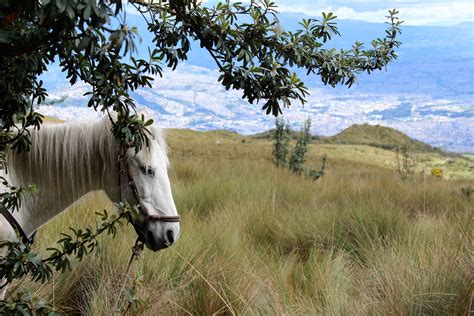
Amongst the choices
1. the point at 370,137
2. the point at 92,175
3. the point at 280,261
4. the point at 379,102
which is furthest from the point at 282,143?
the point at 379,102

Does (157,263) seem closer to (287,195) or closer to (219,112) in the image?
(287,195)

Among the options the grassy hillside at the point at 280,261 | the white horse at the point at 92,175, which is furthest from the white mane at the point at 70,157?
the grassy hillside at the point at 280,261

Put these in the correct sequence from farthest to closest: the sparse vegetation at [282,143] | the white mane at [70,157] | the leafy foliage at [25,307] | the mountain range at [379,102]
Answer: the mountain range at [379,102]
the sparse vegetation at [282,143]
the white mane at [70,157]
the leafy foliage at [25,307]

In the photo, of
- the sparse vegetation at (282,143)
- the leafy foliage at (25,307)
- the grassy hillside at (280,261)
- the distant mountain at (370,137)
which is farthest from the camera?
the distant mountain at (370,137)

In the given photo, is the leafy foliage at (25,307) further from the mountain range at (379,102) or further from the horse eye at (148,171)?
the mountain range at (379,102)

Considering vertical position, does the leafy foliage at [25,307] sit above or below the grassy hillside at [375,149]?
above

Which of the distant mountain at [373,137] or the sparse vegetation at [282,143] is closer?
the sparse vegetation at [282,143]

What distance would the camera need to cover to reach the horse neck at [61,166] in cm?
298

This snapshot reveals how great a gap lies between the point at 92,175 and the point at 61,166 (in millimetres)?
178

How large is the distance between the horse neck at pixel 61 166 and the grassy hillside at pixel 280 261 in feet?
1.97

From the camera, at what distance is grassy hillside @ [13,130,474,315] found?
3113 millimetres

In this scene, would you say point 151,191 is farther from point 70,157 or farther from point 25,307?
point 25,307

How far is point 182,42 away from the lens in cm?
187

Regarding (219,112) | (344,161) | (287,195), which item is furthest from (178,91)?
(287,195)
